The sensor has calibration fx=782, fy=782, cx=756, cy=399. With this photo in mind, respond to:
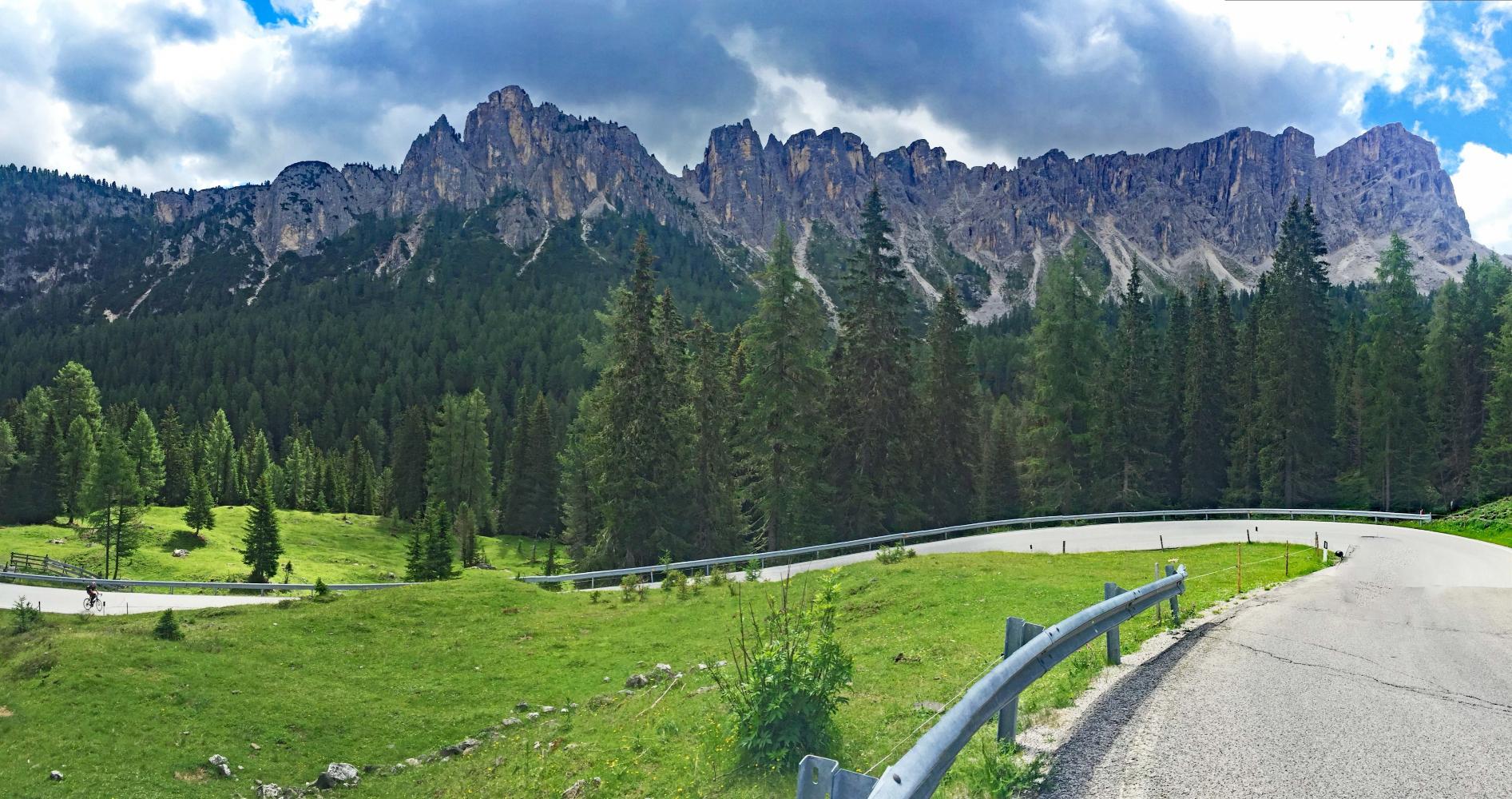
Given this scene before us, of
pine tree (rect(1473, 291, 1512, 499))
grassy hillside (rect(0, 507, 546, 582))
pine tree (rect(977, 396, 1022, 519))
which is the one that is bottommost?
grassy hillside (rect(0, 507, 546, 582))

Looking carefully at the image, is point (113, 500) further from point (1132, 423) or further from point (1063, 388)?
point (1132, 423)

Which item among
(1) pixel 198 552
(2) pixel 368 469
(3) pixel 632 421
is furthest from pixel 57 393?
(3) pixel 632 421

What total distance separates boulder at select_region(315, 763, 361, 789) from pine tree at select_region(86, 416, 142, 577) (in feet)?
160

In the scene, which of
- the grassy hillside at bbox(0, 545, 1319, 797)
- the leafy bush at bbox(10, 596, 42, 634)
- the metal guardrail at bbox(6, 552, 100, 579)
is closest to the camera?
the grassy hillside at bbox(0, 545, 1319, 797)

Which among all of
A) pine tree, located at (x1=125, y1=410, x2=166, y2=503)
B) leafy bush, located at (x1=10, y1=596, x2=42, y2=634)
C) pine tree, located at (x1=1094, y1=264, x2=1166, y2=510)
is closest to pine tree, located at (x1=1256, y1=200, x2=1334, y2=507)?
pine tree, located at (x1=1094, y1=264, x2=1166, y2=510)

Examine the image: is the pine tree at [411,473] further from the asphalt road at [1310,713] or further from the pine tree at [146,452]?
the asphalt road at [1310,713]

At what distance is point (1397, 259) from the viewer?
56938 millimetres

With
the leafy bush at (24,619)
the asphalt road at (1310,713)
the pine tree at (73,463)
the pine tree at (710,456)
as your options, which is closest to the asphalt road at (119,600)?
the leafy bush at (24,619)

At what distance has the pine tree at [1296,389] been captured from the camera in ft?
169

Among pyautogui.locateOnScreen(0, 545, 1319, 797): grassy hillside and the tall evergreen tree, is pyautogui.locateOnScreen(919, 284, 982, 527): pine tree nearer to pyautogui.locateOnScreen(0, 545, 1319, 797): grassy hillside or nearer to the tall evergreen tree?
pyautogui.locateOnScreen(0, 545, 1319, 797): grassy hillside

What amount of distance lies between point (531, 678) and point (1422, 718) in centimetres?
1898

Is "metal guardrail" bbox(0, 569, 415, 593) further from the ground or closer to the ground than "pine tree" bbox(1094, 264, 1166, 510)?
closer to the ground

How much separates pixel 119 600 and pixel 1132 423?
182ft

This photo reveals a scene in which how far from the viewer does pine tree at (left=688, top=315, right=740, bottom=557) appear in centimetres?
4397
